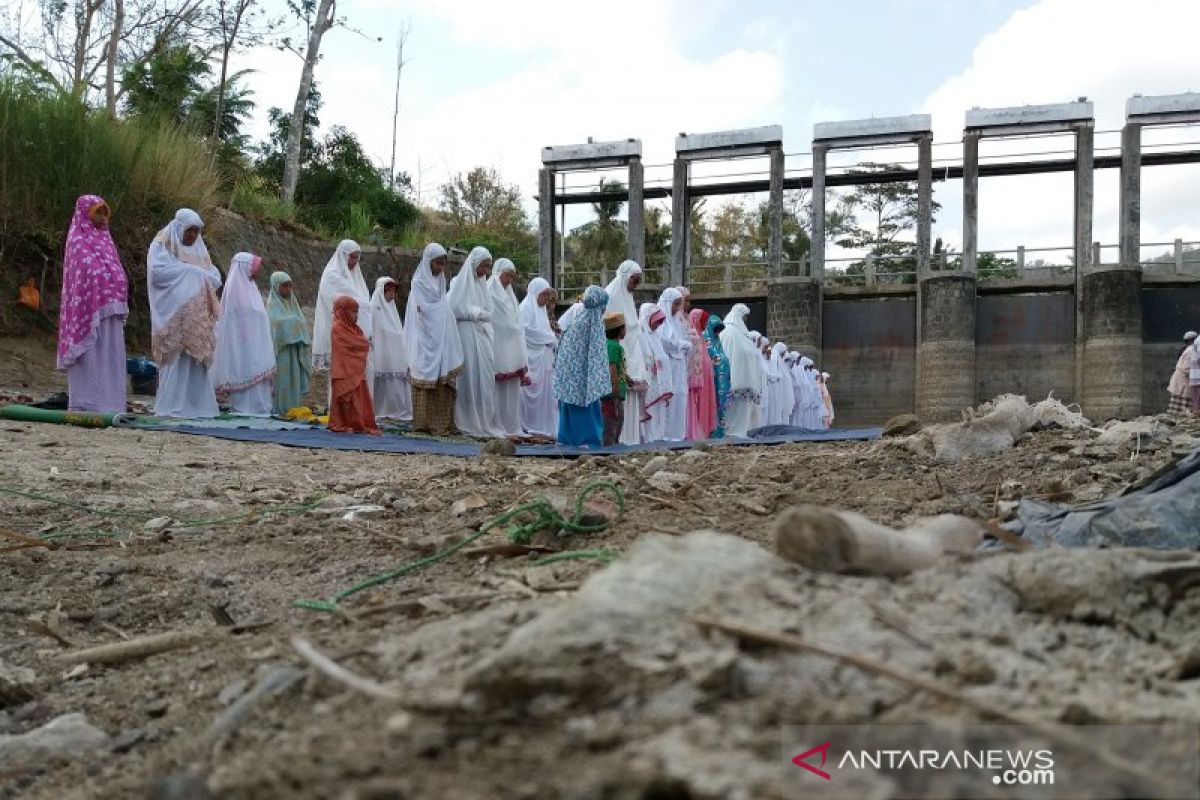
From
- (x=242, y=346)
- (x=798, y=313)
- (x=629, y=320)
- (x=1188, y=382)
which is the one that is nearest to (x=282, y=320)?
(x=242, y=346)

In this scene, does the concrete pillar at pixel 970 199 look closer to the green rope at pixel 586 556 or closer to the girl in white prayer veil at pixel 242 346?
the girl in white prayer veil at pixel 242 346

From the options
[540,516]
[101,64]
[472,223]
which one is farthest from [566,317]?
[472,223]

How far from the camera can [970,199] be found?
Result: 2258 cm

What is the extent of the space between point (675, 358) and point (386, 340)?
3230 millimetres

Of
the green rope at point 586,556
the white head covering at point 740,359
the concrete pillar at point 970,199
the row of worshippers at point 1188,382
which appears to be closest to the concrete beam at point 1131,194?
the concrete pillar at point 970,199

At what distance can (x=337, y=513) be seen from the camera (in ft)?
13.5

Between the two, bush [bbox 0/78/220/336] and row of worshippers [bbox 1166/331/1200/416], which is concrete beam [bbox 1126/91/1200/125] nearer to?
row of worshippers [bbox 1166/331/1200/416]

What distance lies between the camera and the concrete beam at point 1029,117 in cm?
2195

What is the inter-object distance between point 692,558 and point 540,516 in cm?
137

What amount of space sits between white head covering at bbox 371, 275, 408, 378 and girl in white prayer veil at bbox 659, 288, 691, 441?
2877mm

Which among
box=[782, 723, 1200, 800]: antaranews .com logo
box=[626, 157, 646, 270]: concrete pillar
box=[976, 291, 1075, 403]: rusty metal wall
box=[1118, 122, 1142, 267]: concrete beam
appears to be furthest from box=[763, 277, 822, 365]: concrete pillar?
box=[782, 723, 1200, 800]: antaranews .com logo

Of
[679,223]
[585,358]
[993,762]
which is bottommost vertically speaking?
[993,762]

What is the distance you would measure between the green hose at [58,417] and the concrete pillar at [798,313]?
1755 cm

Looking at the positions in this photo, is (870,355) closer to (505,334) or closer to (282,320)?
(505,334)
